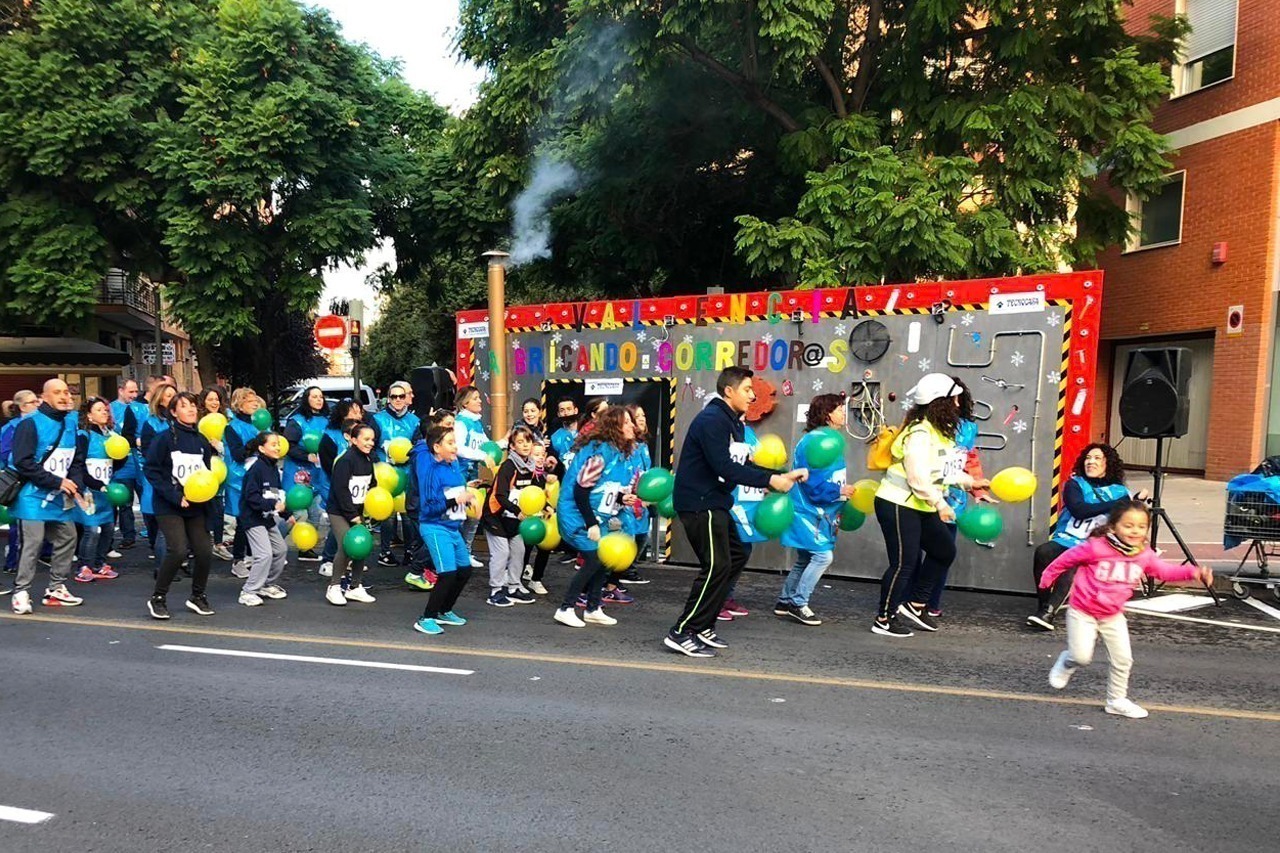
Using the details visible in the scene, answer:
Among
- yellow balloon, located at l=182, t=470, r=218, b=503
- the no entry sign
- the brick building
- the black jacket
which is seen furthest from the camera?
the brick building

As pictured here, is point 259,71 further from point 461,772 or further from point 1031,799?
point 1031,799

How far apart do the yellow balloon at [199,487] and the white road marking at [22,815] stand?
3.20 metres

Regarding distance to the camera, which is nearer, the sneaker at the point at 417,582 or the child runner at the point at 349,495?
the child runner at the point at 349,495

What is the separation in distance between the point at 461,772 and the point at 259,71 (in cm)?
1501

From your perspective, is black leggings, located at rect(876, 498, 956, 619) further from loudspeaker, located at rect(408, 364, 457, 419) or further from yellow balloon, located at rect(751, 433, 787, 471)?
loudspeaker, located at rect(408, 364, 457, 419)

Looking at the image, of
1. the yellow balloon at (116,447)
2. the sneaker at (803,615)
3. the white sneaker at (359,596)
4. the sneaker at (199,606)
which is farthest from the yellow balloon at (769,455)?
the yellow balloon at (116,447)

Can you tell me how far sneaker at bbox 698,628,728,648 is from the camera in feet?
19.5

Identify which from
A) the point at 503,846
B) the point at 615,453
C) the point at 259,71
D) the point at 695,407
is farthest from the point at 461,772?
the point at 259,71

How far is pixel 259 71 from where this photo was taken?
15.4 metres

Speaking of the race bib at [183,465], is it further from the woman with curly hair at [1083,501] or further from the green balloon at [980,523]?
the woman with curly hair at [1083,501]

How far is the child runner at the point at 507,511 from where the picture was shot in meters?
7.13

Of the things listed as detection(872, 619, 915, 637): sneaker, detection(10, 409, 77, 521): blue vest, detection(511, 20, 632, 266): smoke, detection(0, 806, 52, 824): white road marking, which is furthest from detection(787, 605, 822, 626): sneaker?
detection(511, 20, 632, 266): smoke

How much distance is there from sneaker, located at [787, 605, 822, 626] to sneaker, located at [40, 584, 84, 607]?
19.4 ft

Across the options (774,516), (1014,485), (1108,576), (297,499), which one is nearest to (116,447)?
(297,499)
